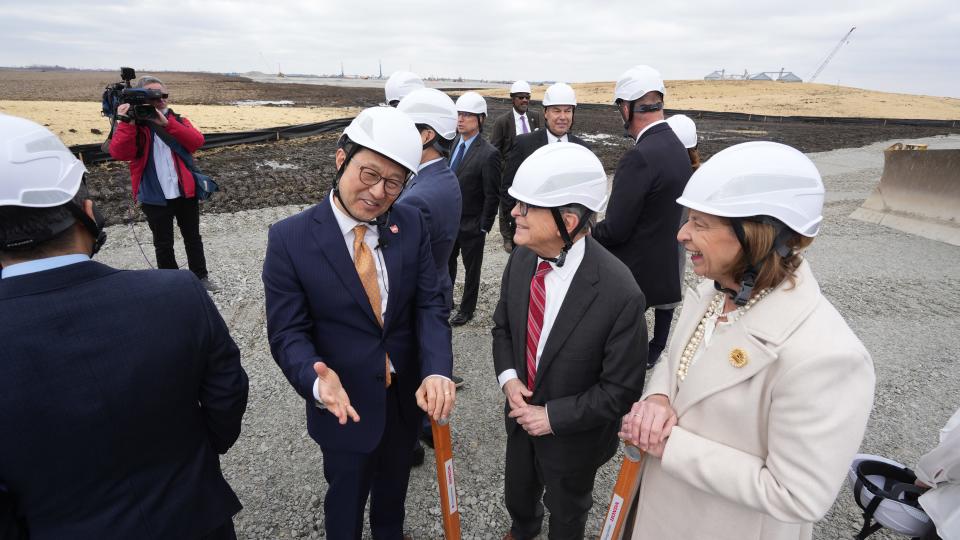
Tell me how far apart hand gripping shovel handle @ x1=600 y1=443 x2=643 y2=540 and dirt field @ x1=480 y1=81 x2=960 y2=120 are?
3794 cm

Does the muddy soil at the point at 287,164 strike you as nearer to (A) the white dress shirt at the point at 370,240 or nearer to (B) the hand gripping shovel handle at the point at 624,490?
(A) the white dress shirt at the point at 370,240

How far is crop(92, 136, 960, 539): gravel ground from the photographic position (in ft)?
9.94

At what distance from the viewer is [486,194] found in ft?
16.0

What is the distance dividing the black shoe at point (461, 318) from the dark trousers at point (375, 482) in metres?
2.66

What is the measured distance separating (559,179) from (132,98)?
494 centimetres

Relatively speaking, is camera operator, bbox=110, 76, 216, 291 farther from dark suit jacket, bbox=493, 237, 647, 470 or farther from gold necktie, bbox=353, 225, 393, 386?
dark suit jacket, bbox=493, 237, 647, 470

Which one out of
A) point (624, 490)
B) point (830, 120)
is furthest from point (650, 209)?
point (830, 120)

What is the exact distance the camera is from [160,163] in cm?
510

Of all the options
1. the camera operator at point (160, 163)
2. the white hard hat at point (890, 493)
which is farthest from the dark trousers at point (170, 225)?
the white hard hat at point (890, 493)

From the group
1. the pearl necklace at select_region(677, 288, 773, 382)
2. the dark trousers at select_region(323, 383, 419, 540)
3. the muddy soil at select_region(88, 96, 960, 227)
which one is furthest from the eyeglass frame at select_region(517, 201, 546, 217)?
the muddy soil at select_region(88, 96, 960, 227)

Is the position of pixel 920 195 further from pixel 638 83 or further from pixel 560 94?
pixel 638 83

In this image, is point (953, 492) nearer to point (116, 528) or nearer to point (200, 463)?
point (200, 463)

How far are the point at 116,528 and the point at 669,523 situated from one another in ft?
6.20

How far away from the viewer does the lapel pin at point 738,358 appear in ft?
4.77
